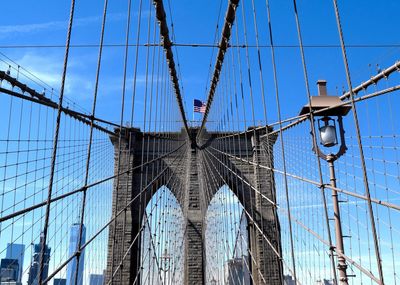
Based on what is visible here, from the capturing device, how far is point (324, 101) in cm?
413

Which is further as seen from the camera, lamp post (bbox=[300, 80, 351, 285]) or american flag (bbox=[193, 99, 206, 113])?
american flag (bbox=[193, 99, 206, 113])

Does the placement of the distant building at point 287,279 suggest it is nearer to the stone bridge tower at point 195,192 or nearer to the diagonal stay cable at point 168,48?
the diagonal stay cable at point 168,48

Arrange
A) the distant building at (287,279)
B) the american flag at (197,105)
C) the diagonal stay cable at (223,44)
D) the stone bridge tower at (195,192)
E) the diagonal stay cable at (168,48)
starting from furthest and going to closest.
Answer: the american flag at (197,105) → the stone bridge tower at (195,192) → the diagonal stay cable at (168,48) → the diagonal stay cable at (223,44) → the distant building at (287,279)

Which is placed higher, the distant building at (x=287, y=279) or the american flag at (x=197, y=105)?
the american flag at (x=197, y=105)

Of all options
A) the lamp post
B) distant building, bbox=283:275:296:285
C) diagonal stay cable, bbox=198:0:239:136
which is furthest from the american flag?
the lamp post

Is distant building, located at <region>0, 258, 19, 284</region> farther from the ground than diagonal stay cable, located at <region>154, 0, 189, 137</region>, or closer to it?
closer to it

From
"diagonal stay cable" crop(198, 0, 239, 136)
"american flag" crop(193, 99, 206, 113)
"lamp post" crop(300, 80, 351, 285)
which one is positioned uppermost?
"american flag" crop(193, 99, 206, 113)

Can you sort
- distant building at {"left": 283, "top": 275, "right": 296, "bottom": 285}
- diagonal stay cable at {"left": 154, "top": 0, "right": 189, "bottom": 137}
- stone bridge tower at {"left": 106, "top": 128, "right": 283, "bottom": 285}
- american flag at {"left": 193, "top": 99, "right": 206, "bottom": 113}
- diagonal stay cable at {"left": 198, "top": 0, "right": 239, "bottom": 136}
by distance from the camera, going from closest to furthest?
distant building at {"left": 283, "top": 275, "right": 296, "bottom": 285}, diagonal stay cable at {"left": 198, "top": 0, "right": 239, "bottom": 136}, diagonal stay cable at {"left": 154, "top": 0, "right": 189, "bottom": 137}, stone bridge tower at {"left": 106, "top": 128, "right": 283, "bottom": 285}, american flag at {"left": 193, "top": 99, "right": 206, "bottom": 113}

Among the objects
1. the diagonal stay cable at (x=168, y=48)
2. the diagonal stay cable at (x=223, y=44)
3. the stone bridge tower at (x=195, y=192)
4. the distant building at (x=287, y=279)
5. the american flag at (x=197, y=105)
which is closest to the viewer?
the distant building at (x=287, y=279)

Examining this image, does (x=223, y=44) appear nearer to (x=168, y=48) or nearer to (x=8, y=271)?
(x=168, y=48)

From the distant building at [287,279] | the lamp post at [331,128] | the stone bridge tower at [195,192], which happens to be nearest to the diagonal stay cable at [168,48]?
the stone bridge tower at [195,192]

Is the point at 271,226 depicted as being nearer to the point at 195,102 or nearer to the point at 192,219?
the point at 192,219

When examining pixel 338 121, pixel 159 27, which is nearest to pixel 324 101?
pixel 338 121

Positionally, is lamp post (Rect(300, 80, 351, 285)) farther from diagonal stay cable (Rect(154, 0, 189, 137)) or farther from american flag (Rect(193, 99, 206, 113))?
american flag (Rect(193, 99, 206, 113))
